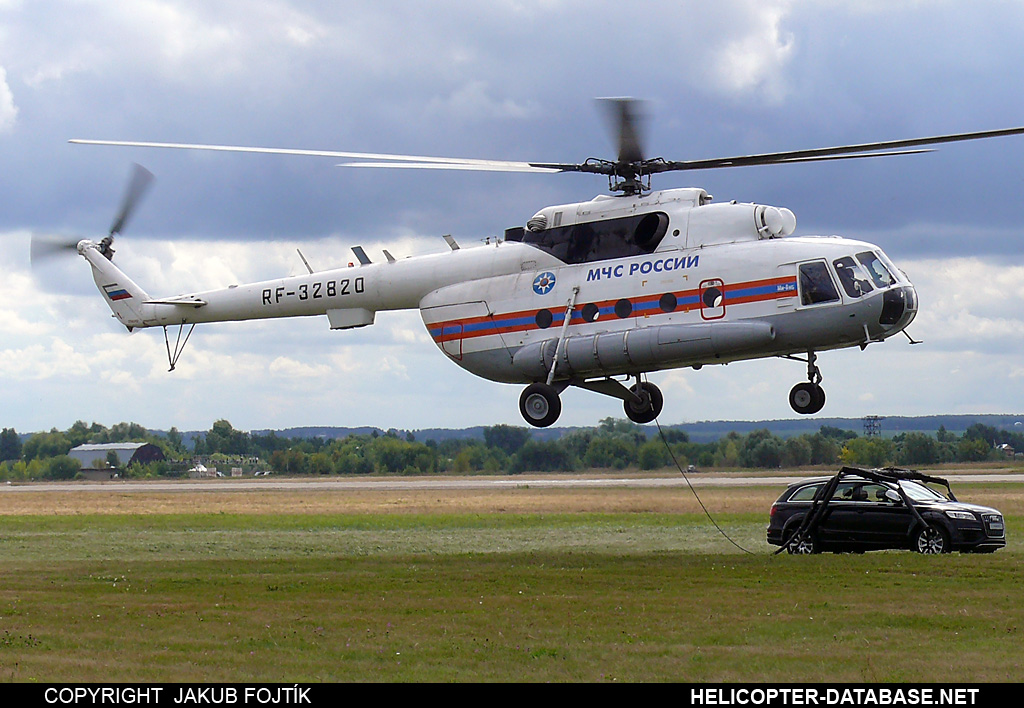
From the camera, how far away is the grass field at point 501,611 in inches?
643

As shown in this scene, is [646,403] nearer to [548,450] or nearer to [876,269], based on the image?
[876,269]

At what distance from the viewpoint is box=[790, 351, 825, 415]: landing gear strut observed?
23172mm

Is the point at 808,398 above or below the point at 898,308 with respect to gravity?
below

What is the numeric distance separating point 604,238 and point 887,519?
10.1 meters

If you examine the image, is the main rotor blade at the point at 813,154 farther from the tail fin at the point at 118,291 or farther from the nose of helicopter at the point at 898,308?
the tail fin at the point at 118,291

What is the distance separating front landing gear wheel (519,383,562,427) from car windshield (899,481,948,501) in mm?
9614

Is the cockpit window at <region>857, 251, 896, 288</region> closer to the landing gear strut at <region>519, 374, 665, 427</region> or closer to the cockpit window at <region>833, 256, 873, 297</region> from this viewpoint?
the cockpit window at <region>833, 256, 873, 297</region>

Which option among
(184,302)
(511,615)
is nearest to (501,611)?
(511,615)

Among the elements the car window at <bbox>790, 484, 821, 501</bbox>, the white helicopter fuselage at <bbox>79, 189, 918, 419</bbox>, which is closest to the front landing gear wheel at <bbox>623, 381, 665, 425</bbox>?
the white helicopter fuselage at <bbox>79, 189, 918, 419</bbox>

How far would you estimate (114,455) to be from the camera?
143 m

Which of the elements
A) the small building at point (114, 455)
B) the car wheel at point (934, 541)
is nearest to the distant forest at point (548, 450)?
the small building at point (114, 455)

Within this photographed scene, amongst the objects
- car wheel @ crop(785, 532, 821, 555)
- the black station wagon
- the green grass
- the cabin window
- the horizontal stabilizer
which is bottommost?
the green grass
